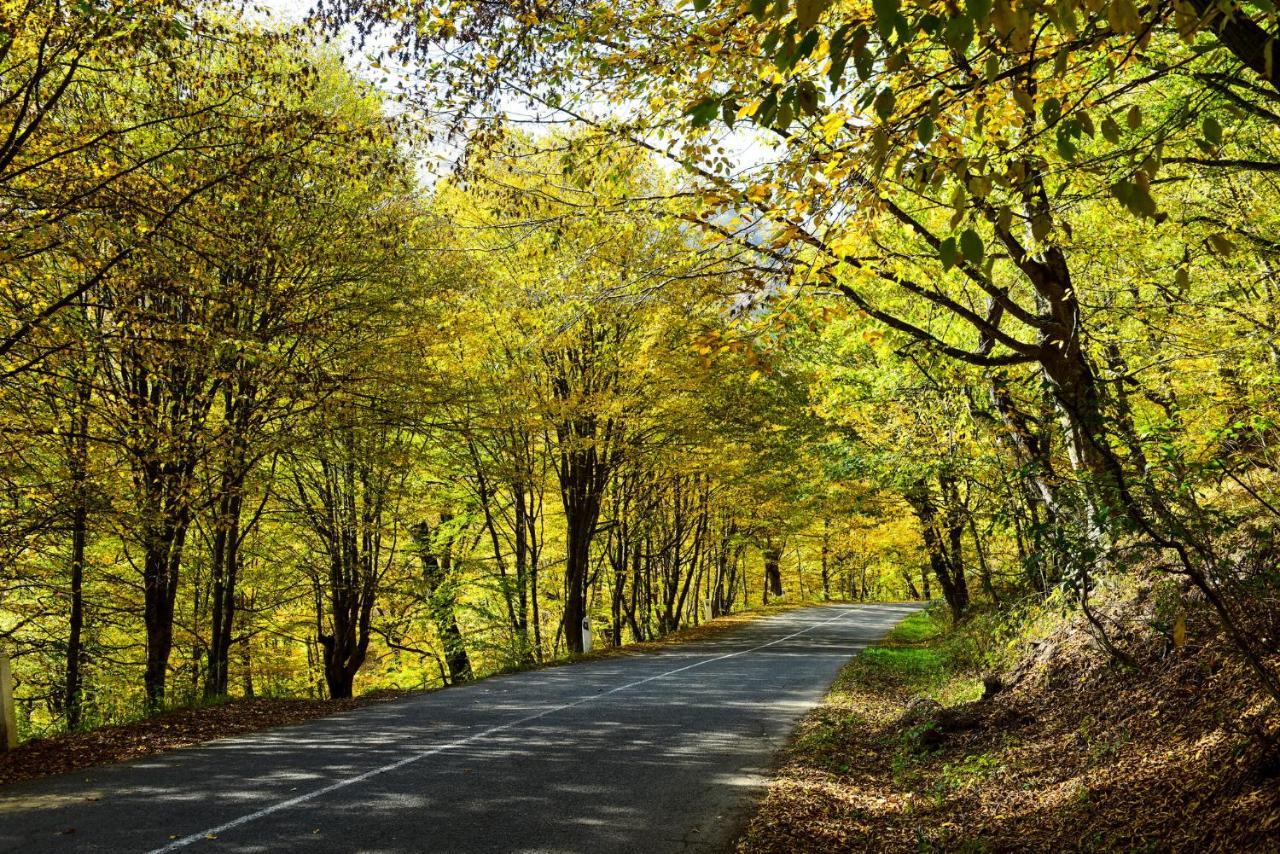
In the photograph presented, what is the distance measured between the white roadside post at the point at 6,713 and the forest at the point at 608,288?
1202mm

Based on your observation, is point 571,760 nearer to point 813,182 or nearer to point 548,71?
point 813,182

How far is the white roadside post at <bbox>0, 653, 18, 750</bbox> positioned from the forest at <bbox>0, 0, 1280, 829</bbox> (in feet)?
3.94

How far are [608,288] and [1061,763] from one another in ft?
19.2

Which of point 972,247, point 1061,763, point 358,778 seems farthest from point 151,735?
point 972,247

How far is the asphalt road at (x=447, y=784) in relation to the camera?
202 inches

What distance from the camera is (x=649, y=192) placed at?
59.5 ft

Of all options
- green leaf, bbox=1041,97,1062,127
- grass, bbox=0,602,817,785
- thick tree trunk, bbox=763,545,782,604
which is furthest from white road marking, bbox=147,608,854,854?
thick tree trunk, bbox=763,545,782,604

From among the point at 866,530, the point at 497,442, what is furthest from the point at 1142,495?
the point at 866,530

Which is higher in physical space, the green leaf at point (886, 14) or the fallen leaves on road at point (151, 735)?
the green leaf at point (886, 14)

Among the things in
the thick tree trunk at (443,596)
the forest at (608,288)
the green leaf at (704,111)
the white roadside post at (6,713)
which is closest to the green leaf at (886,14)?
the forest at (608,288)

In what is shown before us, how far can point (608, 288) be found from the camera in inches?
332

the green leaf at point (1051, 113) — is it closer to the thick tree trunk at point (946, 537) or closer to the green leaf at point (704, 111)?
the green leaf at point (704, 111)

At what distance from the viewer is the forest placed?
4.95 meters

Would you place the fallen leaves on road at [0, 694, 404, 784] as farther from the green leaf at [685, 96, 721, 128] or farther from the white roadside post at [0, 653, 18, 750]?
the green leaf at [685, 96, 721, 128]
